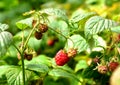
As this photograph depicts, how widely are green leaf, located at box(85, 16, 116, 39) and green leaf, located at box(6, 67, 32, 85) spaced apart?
353 mm

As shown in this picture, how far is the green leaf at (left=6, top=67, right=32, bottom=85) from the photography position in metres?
1.89

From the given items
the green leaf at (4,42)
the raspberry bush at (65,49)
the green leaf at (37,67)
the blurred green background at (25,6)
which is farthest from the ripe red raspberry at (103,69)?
the blurred green background at (25,6)

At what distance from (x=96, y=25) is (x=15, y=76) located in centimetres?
45

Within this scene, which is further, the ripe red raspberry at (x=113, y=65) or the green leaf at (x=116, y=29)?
the ripe red raspberry at (x=113, y=65)

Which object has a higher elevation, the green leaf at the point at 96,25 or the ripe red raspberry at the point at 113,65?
the green leaf at the point at 96,25

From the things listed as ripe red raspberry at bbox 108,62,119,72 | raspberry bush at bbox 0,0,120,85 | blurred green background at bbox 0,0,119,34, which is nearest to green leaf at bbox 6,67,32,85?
raspberry bush at bbox 0,0,120,85

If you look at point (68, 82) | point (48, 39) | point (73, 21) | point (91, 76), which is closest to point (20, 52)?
point (73, 21)

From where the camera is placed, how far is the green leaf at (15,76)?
1.89 meters

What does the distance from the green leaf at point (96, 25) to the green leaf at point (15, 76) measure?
0.35 meters

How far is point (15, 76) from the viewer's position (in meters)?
1.90

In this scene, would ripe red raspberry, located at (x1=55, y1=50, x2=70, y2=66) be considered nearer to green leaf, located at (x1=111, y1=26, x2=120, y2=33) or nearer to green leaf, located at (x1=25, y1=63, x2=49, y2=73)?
green leaf, located at (x1=25, y1=63, x2=49, y2=73)

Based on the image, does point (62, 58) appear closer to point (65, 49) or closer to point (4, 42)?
point (65, 49)

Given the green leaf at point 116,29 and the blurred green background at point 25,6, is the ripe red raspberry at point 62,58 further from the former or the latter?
the blurred green background at point 25,6

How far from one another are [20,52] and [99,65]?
385 mm
